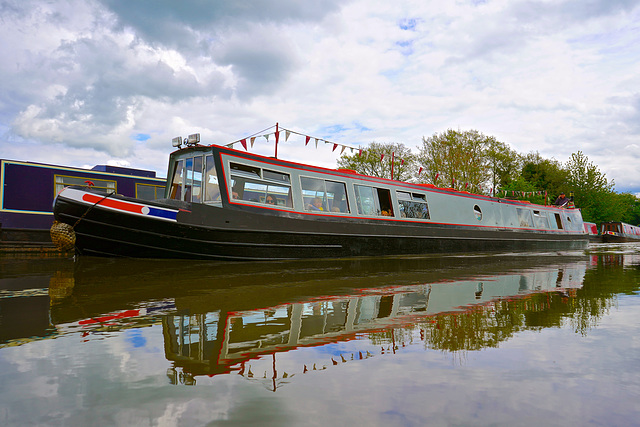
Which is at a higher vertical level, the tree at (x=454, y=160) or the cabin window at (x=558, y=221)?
the tree at (x=454, y=160)

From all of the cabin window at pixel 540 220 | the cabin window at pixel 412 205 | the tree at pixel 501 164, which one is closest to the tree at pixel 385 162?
the tree at pixel 501 164

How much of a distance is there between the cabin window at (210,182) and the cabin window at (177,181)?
3.18 feet

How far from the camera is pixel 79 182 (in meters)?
13.3

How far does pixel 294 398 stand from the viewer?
1.85 meters

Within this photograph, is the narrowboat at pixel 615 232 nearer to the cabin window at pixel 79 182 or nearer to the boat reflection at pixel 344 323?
the boat reflection at pixel 344 323

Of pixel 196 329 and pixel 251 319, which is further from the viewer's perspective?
pixel 251 319

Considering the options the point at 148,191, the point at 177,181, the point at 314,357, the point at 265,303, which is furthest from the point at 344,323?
the point at 148,191

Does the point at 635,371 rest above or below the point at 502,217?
below

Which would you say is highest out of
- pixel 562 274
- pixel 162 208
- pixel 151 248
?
pixel 162 208

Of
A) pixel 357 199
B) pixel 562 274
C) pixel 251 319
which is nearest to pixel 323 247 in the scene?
pixel 357 199

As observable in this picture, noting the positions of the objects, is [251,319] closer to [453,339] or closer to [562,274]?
[453,339]

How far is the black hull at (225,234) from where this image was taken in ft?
25.4

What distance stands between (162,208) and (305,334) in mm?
5698

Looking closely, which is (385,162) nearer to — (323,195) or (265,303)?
(323,195)
